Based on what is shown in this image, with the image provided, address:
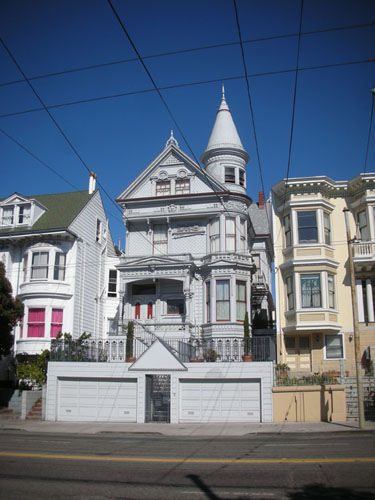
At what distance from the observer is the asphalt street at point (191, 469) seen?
932cm

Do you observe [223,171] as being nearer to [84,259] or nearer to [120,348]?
Result: [84,259]

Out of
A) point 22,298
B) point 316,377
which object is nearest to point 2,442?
point 316,377

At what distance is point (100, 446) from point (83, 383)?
1048cm

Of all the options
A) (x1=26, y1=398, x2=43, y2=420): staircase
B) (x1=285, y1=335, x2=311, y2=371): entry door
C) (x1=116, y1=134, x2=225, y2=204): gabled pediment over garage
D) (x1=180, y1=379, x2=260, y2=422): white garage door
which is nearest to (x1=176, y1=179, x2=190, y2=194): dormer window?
(x1=116, y1=134, x2=225, y2=204): gabled pediment over garage

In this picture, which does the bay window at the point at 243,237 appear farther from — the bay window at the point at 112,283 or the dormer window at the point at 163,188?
the bay window at the point at 112,283

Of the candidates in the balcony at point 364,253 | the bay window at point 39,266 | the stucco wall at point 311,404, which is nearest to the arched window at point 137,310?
the bay window at point 39,266

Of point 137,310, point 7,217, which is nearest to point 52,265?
point 7,217

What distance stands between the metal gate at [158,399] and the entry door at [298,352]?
726cm

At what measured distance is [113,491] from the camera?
948 centimetres

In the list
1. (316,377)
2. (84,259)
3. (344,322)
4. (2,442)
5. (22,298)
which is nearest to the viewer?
(2,442)

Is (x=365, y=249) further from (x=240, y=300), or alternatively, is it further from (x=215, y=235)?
(x=215, y=235)

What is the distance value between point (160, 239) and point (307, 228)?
9581mm

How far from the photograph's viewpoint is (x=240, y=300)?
30.1 meters

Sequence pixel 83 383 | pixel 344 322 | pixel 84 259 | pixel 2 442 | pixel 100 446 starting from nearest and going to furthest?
pixel 100 446
pixel 2 442
pixel 83 383
pixel 344 322
pixel 84 259
